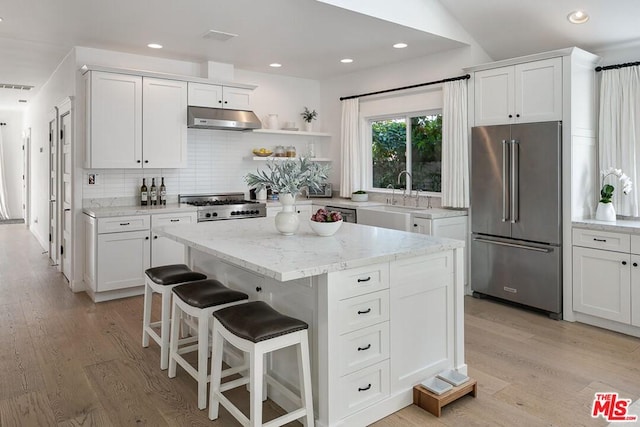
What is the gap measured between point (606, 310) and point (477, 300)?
1.19 metres

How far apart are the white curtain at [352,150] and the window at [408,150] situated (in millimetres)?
210

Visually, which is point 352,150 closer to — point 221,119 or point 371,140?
point 371,140

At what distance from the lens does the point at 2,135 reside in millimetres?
11141

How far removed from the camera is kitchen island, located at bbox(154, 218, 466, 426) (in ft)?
7.54

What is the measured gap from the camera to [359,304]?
7.88 ft

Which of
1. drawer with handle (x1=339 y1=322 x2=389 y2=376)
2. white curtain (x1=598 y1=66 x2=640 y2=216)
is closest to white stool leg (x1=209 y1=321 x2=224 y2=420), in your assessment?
drawer with handle (x1=339 y1=322 x2=389 y2=376)

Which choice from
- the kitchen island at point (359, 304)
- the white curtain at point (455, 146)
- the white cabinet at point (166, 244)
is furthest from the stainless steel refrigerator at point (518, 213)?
the white cabinet at point (166, 244)

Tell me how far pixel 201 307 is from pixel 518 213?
10.3ft

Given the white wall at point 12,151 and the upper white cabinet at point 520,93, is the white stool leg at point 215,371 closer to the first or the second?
the upper white cabinet at point 520,93

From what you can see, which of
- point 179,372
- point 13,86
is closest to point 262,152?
point 179,372

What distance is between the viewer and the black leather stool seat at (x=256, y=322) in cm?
219

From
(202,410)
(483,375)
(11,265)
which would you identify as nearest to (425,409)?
(483,375)

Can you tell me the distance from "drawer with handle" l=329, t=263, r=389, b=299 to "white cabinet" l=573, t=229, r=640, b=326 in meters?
2.42

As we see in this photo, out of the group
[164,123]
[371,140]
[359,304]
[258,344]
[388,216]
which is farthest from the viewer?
[371,140]
